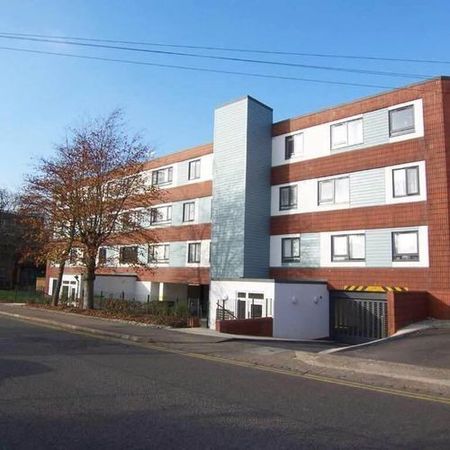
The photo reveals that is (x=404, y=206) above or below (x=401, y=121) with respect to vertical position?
below

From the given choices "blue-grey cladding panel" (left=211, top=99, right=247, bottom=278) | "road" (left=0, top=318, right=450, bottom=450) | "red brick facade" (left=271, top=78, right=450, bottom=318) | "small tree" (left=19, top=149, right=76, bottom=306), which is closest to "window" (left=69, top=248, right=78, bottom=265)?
"small tree" (left=19, top=149, right=76, bottom=306)

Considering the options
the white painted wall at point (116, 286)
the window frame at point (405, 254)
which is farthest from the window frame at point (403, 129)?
the white painted wall at point (116, 286)

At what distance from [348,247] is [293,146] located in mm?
6978

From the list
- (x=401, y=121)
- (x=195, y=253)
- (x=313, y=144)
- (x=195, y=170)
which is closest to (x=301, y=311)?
(x=313, y=144)

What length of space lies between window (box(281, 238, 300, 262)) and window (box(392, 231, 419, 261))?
5827 mm

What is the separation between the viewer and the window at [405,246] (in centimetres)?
2422

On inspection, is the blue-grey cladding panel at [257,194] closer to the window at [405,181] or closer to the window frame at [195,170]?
the window frame at [195,170]

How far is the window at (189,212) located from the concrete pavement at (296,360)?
56.9ft

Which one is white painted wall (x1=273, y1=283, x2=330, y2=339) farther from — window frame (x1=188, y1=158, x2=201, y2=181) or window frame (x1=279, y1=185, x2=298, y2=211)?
window frame (x1=188, y1=158, x2=201, y2=181)

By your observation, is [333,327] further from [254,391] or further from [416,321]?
[254,391]

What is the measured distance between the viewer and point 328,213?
27.9m

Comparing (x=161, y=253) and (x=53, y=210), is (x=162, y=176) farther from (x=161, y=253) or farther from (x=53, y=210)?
(x=53, y=210)

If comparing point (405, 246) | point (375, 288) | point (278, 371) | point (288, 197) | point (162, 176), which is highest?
point (162, 176)

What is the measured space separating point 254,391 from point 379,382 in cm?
310
